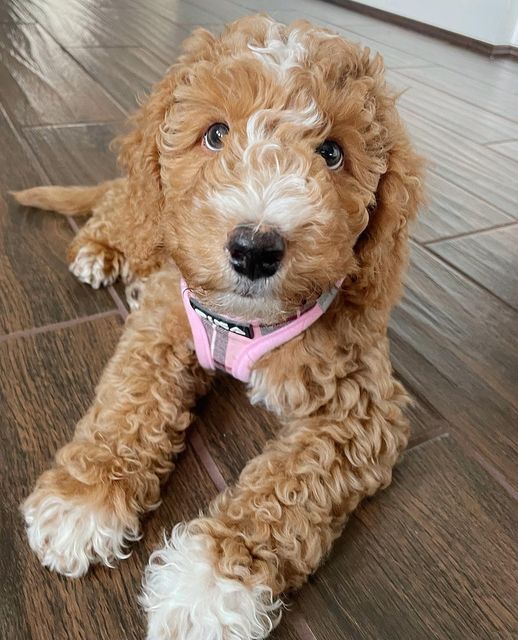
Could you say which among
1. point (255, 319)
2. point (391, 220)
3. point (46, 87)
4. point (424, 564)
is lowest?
point (424, 564)

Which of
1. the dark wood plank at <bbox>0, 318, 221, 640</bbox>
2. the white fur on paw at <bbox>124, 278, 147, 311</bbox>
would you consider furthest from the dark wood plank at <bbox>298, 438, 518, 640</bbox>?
the white fur on paw at <bbox>124, 278, 147, 311</bbox>

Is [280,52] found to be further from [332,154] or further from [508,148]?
[508,148]

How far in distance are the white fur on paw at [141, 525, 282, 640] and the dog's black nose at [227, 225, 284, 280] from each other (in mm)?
500

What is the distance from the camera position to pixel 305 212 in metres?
0.99

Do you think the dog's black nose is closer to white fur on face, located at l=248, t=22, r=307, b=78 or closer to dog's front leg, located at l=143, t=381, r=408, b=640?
white fur on face, located at l=248, t=22, r=307, b=78

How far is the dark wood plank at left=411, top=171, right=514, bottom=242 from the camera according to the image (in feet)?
8.06

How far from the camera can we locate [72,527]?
44.3 inches

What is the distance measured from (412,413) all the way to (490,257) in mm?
1000

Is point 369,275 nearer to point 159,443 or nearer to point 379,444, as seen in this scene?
point 379,444

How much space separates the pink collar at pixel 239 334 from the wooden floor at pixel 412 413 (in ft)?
0.64

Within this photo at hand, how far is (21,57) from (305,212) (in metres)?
3.20

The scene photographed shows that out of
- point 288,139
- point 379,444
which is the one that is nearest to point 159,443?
point 379,444

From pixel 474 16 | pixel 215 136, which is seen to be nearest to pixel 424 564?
pixel 215 136

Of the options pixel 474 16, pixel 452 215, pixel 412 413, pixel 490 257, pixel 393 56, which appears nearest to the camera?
pixel 412 413
